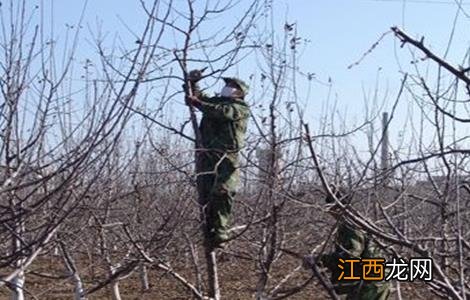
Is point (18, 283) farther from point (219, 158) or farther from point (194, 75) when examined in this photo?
point (194, 75)

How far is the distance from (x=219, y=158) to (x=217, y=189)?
0.18 m

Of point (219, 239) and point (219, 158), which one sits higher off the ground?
point (219, 158)

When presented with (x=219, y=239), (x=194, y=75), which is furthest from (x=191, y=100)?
(x=219, y=239)

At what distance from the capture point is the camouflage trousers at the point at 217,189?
4129mm

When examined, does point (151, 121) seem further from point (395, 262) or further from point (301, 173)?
point (395, 262)

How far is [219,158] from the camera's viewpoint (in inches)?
162

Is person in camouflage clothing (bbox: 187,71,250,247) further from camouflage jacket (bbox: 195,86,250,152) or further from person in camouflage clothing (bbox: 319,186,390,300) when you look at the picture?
person in camouflage clothing (bbox: 319,186,390,300)

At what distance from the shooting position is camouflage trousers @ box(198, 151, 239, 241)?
4129 millimetres

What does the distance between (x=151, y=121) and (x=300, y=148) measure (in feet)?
2.75

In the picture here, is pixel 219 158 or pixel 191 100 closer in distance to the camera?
pixel 191 100

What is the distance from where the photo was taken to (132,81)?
2.62m

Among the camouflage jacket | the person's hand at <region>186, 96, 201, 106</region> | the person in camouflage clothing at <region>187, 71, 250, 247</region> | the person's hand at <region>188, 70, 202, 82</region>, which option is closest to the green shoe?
the person in camouflage clothing at <region>187, 71, 250, 247</region>

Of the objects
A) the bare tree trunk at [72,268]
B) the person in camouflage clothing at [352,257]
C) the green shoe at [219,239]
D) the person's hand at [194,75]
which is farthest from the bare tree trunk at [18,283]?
the person in camouflage clothing at [352,257]

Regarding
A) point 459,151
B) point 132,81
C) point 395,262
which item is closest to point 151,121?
point 132,81
